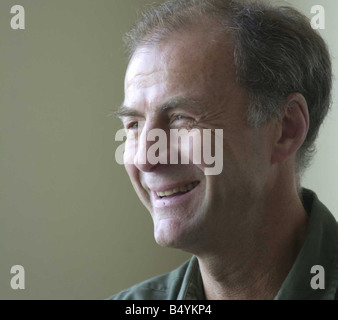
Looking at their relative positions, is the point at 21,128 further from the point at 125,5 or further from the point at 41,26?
the point at 125,5

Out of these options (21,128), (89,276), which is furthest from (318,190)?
(21,128)

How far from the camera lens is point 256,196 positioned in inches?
43.0

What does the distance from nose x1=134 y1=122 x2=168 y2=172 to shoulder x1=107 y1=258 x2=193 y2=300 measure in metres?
0.35

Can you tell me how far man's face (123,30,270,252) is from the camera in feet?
3.44

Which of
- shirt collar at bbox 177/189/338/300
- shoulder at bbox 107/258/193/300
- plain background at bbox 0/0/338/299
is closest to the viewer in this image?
shirt collar at bbox 177/189/338/300

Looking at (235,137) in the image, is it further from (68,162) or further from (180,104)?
(68,162)

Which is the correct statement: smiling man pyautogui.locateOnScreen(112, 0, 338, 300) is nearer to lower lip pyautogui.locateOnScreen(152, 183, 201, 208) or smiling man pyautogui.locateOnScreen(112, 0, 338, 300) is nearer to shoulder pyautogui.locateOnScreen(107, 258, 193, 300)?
lower lip pyautogui.locateOnScreen(152, 183, 201, 208)

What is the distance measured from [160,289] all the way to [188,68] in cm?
59

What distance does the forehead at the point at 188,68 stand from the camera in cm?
105

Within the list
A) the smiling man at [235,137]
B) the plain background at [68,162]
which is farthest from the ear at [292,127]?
the plain background at [68,162]

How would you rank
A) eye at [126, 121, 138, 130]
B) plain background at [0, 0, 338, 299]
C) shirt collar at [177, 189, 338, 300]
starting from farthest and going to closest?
plain background at [0, 0, 338, 299], eye at [126, 121, 138, 130], shirt collar at [177, 189, 338, 300]

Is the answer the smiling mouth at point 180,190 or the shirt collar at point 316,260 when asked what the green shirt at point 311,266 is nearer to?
the shirt collar at point 316,260

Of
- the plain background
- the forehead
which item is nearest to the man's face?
the forehead
